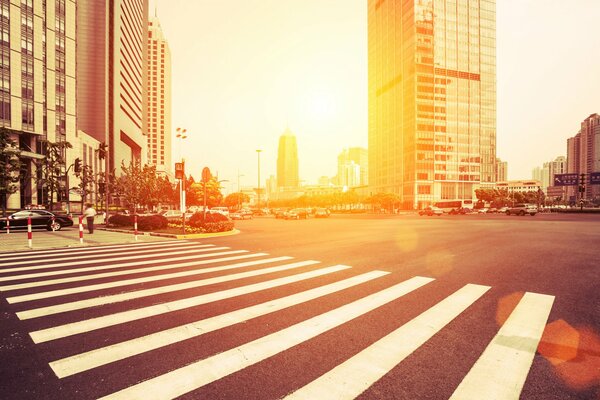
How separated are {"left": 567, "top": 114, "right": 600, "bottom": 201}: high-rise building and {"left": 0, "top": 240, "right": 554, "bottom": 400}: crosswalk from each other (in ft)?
597

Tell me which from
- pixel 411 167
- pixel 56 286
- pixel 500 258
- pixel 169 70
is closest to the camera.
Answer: pixel 56 286

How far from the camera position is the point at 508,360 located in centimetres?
304

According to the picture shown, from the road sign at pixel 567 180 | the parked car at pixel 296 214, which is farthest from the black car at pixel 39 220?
the road sign at pixel 567 180

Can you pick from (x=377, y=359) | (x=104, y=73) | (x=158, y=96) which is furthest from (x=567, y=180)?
(x=158, y=96)

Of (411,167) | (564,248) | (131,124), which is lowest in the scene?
(564,248)

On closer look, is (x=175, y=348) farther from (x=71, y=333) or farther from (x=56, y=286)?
(x=56, y=286)

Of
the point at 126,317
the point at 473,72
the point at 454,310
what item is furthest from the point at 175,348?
the point at 473,72

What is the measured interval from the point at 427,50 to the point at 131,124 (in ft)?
327

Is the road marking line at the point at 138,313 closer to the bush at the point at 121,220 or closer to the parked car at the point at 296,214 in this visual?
the bush at the point at 121,220

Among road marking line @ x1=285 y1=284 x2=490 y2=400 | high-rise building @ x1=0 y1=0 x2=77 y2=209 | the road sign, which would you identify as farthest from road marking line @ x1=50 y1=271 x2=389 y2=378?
the road sign

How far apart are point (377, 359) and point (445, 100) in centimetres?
11594

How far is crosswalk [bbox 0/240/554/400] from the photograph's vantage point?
2.73 metres

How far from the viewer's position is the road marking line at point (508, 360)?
8.29 feet

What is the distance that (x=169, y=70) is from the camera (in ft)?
503
